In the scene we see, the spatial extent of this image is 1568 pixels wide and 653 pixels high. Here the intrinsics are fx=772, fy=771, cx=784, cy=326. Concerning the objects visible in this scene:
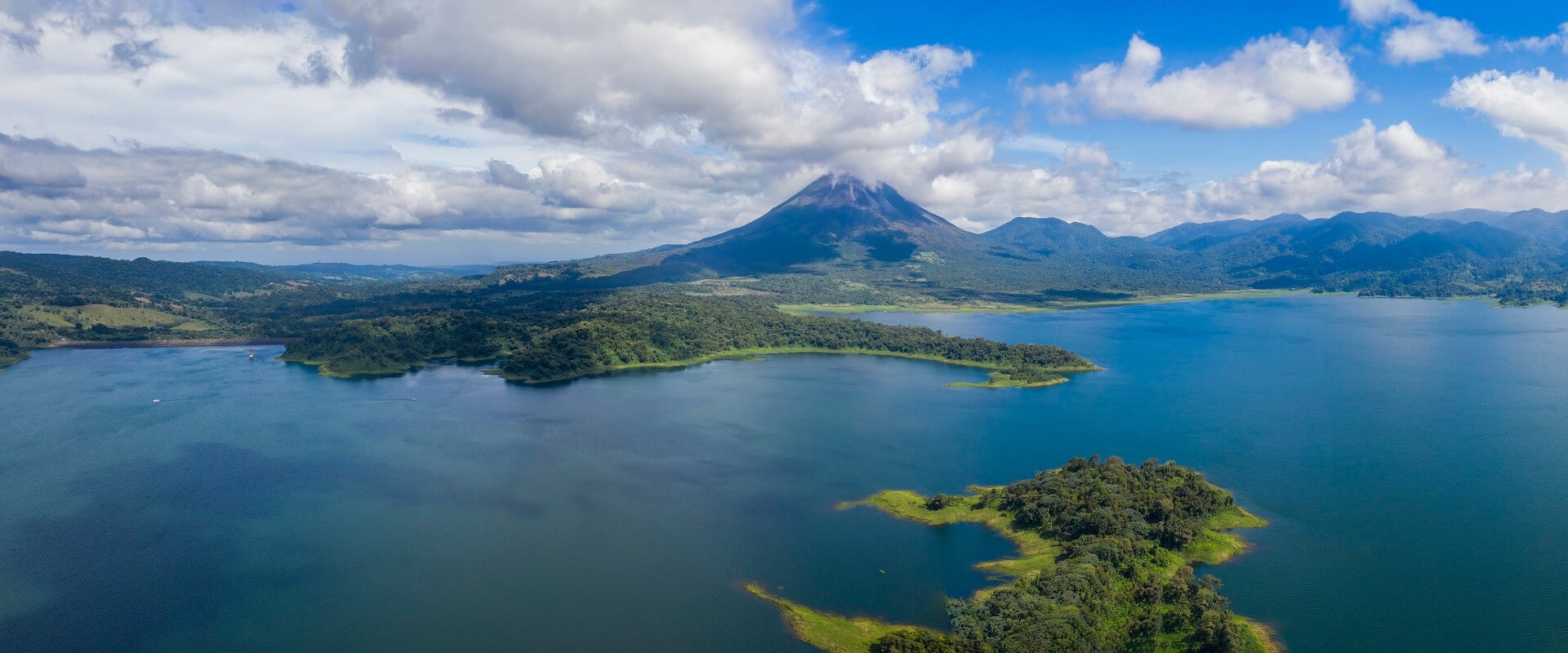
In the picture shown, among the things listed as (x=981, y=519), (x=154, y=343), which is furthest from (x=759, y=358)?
(x=154, y=343)

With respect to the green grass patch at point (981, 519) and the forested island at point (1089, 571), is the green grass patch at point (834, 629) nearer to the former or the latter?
the forested island at point (1089, 571)

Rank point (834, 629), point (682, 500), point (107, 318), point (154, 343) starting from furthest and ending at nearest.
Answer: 1. point (107, 318)
2. point (154, 343)
3. point (682, 500)
4. point (834, 629)

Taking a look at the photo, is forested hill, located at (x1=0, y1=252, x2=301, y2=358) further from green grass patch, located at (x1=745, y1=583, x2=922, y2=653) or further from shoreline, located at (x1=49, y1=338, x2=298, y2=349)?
green grass patch, located at (x1=745, y1=583, x2=922, y2=653)

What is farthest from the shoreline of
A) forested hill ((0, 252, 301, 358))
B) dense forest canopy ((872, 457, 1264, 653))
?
dense forest canopy ((872, 457, 1264, 653))

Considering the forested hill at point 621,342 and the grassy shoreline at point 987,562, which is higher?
the forested hill at point 621,342

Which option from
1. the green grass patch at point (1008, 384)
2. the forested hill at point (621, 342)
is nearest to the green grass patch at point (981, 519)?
the green grass patch at point (1008, 384)

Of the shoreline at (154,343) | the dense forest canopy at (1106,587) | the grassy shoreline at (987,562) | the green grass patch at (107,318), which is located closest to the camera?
the dense forest canopy at (1106,587)

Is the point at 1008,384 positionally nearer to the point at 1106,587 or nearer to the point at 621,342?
the point at 621,342
